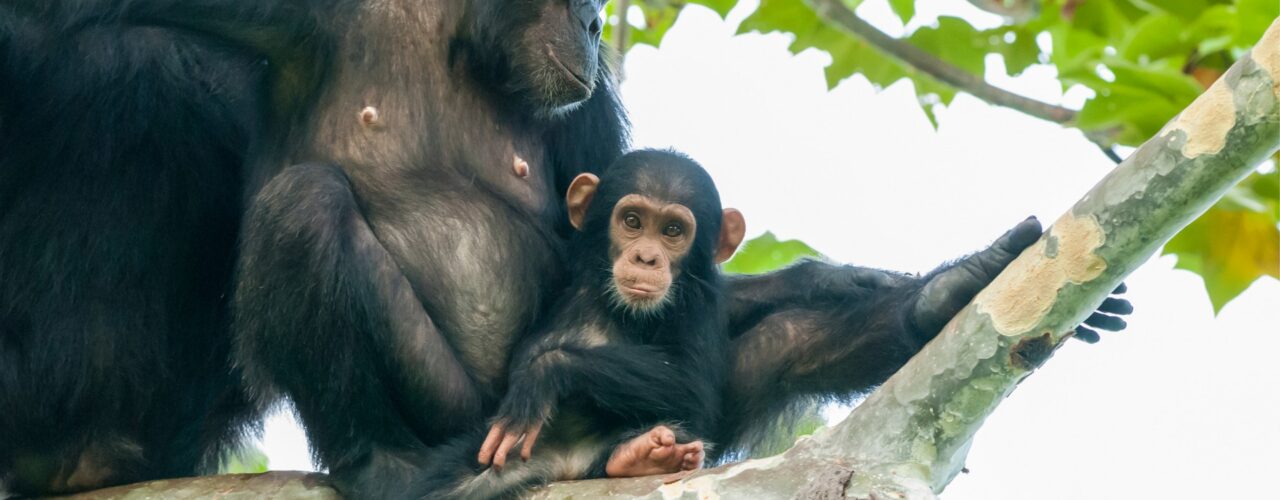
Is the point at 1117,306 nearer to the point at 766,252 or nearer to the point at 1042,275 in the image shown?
the point at 1042,275

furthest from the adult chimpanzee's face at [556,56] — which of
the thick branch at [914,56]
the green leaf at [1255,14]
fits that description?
the green leaf at [1255,14]

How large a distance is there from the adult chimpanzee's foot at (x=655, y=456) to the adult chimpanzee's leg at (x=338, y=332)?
0.66m

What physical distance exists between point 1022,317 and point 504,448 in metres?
1.59

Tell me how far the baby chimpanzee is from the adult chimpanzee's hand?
78cm

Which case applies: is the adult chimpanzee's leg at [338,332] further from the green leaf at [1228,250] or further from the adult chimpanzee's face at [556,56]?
the green leaf at [1228,250]

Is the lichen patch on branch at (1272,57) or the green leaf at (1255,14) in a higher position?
the green leaf at (1255,14)

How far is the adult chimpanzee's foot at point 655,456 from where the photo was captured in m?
4.70

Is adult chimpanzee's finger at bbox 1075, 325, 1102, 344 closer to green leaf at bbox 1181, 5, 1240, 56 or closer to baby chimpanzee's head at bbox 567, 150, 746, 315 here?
baby chimpanzee's head at bbox 567, 150, 746, 315

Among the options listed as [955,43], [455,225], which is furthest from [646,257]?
[955,43]

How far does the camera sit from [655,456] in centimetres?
470

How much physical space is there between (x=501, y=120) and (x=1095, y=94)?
3488 mm

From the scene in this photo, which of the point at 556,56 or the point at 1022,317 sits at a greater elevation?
the point at 556,56

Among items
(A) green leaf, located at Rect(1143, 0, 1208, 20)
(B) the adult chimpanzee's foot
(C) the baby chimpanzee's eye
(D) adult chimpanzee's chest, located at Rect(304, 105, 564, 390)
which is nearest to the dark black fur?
(D) adult chimpanzee's chest, located at Rect(304, 105, 564, 390)

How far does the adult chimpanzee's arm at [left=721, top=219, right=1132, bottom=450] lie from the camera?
5.23 metres
